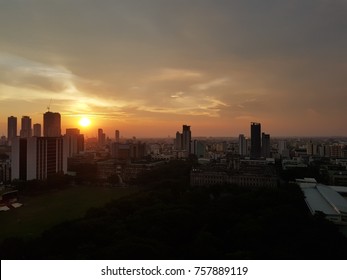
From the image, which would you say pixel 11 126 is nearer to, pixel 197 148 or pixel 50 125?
pixel 50 125

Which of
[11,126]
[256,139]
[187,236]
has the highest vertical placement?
[11,126]

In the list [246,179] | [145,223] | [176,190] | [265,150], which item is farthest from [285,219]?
[265,150]

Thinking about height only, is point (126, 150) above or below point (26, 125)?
below

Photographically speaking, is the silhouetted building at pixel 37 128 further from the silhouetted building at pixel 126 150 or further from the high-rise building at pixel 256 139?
the high-rise building at pixel 256 139

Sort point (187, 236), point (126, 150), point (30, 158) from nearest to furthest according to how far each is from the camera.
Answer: point (187, 236)
point (30, 158)
point (126, 150)

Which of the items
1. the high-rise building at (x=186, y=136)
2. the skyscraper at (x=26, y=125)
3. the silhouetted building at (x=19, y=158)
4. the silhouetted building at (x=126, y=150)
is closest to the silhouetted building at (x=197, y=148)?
the high-rise building at (x=186, y=136)

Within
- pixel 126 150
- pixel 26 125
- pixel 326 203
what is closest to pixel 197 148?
pixel 126 150
